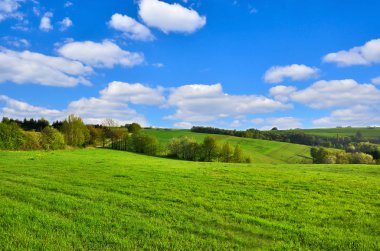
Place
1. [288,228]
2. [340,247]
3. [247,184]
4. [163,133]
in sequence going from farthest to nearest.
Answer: [163,133] → [247,184] → [288,228] → [340,247]

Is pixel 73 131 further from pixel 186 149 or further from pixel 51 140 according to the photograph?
pixel 186 149

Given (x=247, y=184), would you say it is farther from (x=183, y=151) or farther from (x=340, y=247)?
(x=183, y=151)

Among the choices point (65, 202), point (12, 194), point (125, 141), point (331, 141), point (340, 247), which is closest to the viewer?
point (340, 247)

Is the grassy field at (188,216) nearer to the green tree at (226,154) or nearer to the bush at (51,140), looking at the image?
the bush at (51,140)

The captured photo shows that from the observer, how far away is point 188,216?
13727 mm

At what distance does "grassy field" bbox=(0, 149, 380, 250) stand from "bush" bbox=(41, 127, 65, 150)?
71814 millimetres

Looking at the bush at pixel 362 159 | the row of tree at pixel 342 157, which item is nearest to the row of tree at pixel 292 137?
the row of tree at pixel 342 157

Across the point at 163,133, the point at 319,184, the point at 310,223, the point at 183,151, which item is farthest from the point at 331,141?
the point at 310,223

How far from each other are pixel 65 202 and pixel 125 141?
102 m

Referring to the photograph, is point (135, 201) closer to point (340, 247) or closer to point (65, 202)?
point (65, 202)

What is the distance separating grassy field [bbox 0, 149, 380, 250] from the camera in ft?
35.5

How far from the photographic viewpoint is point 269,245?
34.9ft

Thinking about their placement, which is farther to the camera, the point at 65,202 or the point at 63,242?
the point at 65,202

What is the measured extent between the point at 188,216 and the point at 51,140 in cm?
8402
